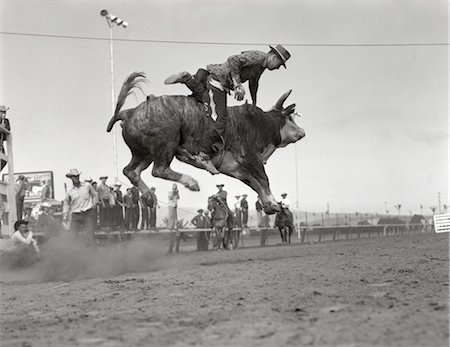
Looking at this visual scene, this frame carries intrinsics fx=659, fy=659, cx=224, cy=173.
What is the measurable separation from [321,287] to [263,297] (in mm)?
706

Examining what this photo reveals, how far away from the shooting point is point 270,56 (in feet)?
35.7

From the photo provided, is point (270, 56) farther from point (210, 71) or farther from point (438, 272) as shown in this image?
point (438, 272)

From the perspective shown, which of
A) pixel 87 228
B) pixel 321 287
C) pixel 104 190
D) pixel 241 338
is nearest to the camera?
pixel 241 338

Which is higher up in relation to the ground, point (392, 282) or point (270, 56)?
point (270, 56)

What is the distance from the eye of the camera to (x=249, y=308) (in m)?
5.26

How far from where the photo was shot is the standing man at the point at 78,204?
13797 mm

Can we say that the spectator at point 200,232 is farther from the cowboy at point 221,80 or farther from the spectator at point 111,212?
the cowboy at point 221,80

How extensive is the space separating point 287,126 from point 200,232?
10.5m

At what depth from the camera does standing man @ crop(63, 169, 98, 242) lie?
1380 centimetres

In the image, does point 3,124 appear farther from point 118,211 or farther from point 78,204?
point 118,211

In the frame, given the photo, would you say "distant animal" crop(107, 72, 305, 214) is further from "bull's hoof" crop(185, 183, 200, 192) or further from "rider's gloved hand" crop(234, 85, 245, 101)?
"rider's gloved hand" crop(234, 85, 245, 101)

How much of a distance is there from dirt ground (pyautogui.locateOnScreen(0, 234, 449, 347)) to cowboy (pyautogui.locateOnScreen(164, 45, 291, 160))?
2.60 m

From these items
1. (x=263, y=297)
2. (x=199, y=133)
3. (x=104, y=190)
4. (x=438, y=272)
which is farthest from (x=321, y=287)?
(x=104, y=190)

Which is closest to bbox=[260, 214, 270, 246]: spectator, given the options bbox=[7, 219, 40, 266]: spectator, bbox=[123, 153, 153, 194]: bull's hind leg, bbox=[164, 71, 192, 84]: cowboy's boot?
bbox=[7, 219, 40, 266]: spectator
